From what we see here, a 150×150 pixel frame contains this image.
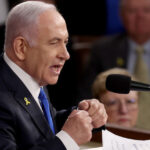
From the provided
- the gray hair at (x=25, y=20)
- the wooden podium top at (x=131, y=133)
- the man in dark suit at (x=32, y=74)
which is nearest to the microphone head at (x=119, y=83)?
the man in dark suit at (x=32, y=74)

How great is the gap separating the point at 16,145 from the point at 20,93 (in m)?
0.12

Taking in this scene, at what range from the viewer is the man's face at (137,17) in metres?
2.30

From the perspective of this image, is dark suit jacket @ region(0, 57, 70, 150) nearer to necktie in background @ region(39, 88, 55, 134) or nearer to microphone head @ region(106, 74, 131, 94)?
necktie in background @ region(39, 88, 55, 134)

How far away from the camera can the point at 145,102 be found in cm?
185

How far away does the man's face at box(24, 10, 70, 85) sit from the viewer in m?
0.87

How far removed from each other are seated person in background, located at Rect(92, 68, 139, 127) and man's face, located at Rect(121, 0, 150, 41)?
85 cm

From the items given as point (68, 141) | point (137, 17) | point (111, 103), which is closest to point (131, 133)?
point (111, 103)

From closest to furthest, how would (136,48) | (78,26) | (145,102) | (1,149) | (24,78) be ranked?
(1,149) < (24,78) < (145,102) < (136,48) < (78,26)

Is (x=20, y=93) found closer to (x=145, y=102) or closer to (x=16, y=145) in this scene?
(x=16, y=145)

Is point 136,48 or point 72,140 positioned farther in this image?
point 136,48

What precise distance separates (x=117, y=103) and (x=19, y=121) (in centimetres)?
73

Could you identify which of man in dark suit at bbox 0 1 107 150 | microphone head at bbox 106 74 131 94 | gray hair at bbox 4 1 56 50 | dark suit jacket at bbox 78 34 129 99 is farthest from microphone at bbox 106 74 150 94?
dark suit jacket at bbox 78 34 129 99

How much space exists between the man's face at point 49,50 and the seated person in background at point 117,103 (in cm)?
62

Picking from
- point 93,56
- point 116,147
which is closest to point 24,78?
point 116,147
